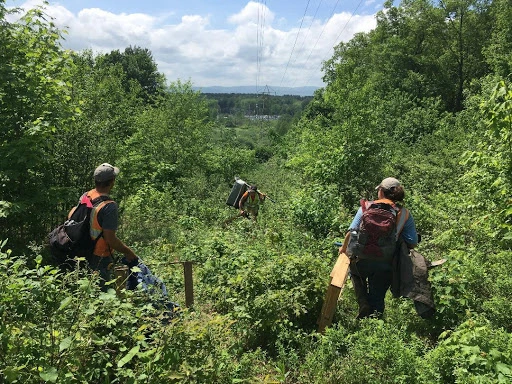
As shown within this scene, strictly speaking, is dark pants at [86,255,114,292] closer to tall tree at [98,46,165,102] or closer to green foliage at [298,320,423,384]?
green foliage at [298,320,423,384]

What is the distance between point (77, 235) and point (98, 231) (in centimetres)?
20

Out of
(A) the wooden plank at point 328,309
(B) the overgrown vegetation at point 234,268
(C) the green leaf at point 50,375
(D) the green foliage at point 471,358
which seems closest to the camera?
(C) the green leaf at point 50,375

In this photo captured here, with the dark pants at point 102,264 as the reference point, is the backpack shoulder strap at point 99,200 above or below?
above

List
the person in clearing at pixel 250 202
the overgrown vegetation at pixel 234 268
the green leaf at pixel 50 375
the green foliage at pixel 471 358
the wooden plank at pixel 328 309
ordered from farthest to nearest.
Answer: the person in clearing at pixel 250 202 < the wooden plank at pixel 328 309 < the green foliage at pixel 471 358 < the overgrown vegetation at pixel 234 268 < the green leaf at pixel 50 375

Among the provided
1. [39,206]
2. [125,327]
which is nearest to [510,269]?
[125,327]

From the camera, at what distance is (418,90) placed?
28.7 metres

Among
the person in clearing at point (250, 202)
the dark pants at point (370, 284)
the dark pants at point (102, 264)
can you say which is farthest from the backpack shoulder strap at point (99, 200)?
the person in clearing at point (250, 202)

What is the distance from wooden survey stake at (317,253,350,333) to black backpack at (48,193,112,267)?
244cm

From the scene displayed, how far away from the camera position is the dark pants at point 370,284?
4113mm

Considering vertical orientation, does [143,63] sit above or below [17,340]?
above

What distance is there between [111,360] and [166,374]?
1.49ft

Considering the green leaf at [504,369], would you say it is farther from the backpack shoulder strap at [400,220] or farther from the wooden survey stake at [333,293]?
the wooden survey stake at [333,293]

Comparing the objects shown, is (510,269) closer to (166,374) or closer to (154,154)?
(166,374)

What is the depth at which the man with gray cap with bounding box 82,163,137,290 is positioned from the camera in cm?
388
